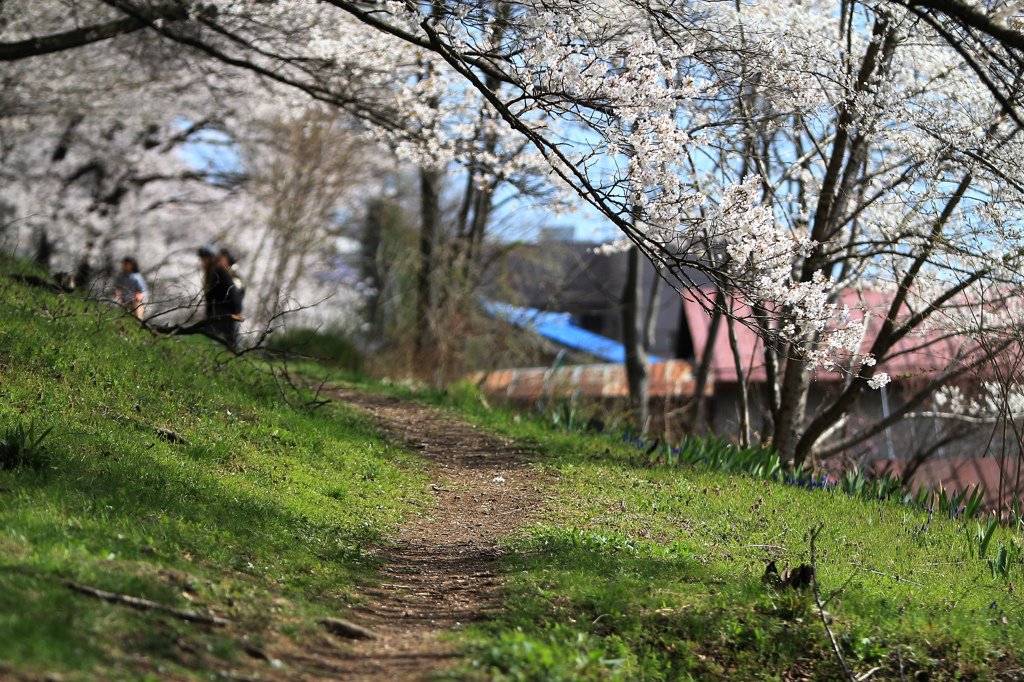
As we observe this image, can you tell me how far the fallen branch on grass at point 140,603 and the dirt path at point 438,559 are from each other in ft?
1.48

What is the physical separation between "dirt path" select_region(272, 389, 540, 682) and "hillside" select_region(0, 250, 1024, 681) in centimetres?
3

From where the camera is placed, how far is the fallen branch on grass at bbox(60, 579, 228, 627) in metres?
3.56

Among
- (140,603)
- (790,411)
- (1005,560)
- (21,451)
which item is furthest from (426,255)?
(140,603)

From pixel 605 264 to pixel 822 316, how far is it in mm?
33896

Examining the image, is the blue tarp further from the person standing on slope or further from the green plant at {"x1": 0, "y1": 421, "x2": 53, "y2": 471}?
the green plant at {"x1": 0, "y1": 421, "x2": 53, "y2": 471}

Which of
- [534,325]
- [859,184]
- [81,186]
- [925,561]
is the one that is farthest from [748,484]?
[81,186]

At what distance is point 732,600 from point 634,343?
12.6m

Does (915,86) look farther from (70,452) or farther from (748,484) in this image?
(70,452)

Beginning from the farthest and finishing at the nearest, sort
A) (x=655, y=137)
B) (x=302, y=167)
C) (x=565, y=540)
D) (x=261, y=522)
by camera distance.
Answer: (x=302, y=167), (x=655, y=137), (x=565, y=540), (x=261, y=522)

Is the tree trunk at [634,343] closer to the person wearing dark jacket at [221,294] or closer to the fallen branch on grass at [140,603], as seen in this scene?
the person wearing dark jacket at [221,294]

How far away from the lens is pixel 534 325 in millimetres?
18859

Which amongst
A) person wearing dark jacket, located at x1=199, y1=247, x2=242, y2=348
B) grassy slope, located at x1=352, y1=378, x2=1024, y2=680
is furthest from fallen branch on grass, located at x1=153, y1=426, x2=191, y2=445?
person wearing dark jacket, located at x1=199, y1=247, x2=242, y2=348

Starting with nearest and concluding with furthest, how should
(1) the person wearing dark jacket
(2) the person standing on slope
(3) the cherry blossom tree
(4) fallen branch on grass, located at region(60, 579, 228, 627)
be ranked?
(4) fallen branch on grass, located at region(60, 579, 228, 627)
(3) the cherry blossom tree
(2) the person standing on slope
(1) the person wearing dark jacket

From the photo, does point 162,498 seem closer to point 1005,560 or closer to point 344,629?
point 344,629
